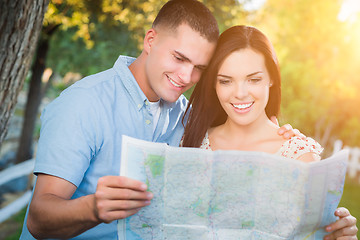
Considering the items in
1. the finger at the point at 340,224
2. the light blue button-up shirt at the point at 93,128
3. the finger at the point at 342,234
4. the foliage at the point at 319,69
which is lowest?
the finger at the point at 342,234

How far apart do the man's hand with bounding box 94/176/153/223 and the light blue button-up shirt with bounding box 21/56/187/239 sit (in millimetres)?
478

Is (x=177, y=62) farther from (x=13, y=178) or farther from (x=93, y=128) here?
(x=13, y=178)

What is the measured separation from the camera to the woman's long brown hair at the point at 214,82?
246cm

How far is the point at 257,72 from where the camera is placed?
7.81ft

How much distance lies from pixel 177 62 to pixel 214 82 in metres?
0.27

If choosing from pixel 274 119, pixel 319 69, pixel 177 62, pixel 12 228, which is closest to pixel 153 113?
pixel 177 62

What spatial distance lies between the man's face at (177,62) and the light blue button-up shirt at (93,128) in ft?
0.43

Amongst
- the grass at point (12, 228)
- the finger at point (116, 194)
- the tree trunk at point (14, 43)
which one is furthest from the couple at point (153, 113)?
the grass at point (12, 228)

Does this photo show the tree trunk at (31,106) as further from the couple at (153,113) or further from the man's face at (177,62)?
the man's face at (177,62)

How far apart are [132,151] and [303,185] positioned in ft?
2.15

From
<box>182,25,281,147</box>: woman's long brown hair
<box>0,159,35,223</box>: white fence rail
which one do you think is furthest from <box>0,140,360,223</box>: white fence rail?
<box>182,25,281,147</box>: woman's long brown hair

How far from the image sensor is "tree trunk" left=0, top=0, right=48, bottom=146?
8.98 feet

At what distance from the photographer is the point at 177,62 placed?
2449 millimetres

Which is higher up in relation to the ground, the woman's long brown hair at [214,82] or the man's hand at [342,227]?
the woman's long brown hair at [214,82]
